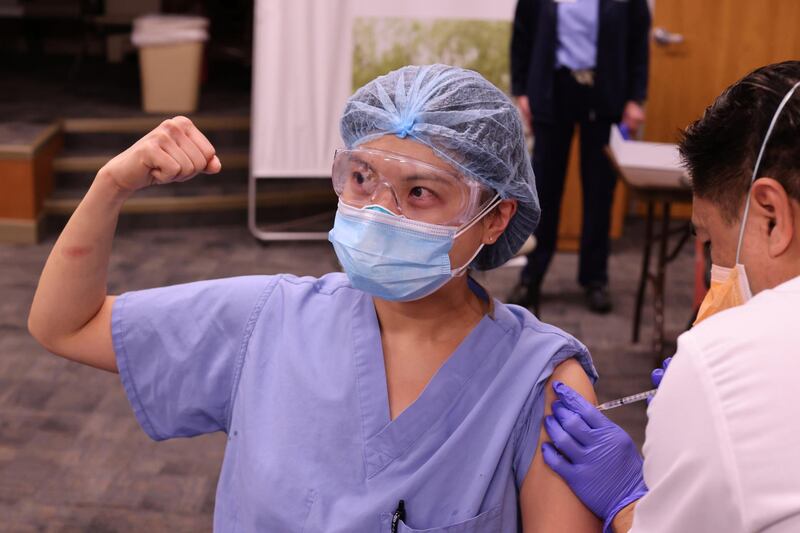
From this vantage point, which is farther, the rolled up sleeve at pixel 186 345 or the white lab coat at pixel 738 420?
the rolled up sleeve at pixel 186 345

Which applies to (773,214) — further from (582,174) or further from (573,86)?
(582,174)

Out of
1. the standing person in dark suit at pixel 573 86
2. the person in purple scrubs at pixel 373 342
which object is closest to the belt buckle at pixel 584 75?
the standing person in dark suit at pixel 573 86

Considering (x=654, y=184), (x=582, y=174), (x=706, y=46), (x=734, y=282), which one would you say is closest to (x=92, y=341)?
(x=734, y=282)

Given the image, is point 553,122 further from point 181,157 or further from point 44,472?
point 181,157

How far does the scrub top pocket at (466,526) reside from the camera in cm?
142

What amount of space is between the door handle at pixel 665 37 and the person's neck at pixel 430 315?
433 centimetres

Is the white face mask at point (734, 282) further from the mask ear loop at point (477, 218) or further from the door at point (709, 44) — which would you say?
the door at point (709, 44)

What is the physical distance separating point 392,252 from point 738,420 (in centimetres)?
69

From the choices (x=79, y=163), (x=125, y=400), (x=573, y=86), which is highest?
(x=573, y=86)

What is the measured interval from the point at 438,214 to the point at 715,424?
675 mm

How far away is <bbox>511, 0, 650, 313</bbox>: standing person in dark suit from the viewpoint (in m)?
4.24

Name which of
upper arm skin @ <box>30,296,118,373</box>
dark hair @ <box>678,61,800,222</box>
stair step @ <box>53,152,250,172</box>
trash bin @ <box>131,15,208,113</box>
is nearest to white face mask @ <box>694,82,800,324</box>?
dark hair @ <box>678,61,800,222</box>

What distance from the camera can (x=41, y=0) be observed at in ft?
25.8

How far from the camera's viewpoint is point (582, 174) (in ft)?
15.0
